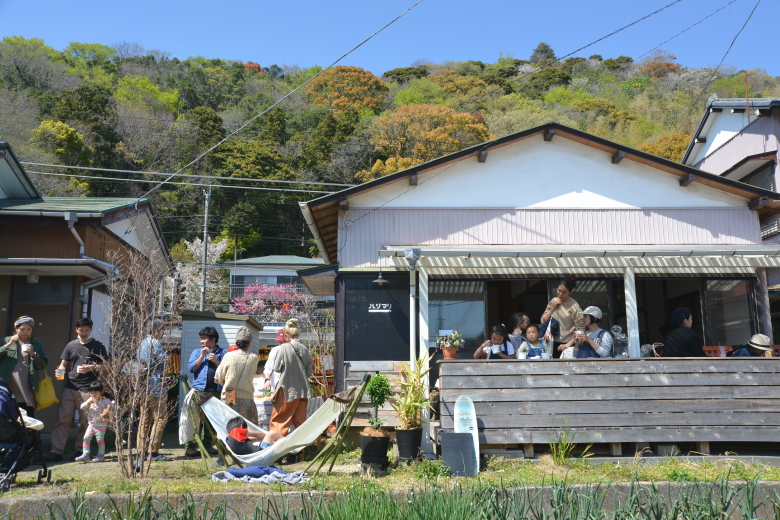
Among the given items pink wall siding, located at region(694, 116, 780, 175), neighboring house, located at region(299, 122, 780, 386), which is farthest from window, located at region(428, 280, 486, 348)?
pink wall siding, located at region(694, 116, 780, 175)

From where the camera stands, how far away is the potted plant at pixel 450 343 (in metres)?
9.53

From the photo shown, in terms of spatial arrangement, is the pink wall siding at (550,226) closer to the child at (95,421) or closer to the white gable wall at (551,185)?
the white gable wall at (551,185)

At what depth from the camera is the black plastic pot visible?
6844 mm

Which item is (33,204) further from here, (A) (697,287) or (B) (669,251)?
(A) (697,287)

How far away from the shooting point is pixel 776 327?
19.6 metres

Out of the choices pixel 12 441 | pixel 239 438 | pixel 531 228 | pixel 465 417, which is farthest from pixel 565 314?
pixel 12 441

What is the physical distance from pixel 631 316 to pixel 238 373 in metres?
5.78

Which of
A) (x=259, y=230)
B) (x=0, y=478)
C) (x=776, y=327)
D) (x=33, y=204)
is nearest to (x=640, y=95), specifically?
(x=259, y=230)

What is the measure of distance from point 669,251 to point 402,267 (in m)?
4.07

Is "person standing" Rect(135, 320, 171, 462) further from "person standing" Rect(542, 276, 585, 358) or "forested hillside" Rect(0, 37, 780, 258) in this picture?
"forested hillside" Rect(0, 37, 780, 258)

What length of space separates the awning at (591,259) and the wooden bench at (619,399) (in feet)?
7.36

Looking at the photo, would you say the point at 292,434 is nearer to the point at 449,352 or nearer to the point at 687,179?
the point at 449,352

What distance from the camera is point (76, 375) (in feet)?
26.3

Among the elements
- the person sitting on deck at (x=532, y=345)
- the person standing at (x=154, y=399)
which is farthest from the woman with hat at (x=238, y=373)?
the person sitting on deck at (x=532, y=345)
